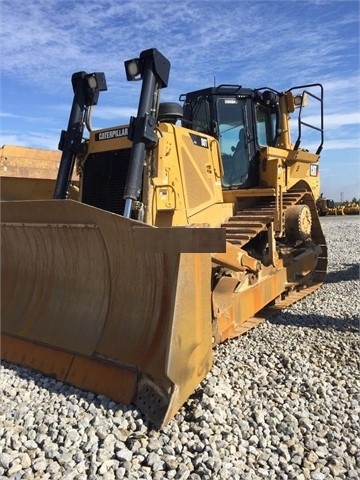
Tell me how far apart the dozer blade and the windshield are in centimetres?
294

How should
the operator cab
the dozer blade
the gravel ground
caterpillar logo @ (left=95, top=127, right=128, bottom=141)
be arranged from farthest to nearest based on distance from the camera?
the operator cab
caterpillar logo @ (left=95, top=127, right=128, bottom=141)
the dozer blade
the gravel ground

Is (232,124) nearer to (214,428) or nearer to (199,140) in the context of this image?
(199,140)

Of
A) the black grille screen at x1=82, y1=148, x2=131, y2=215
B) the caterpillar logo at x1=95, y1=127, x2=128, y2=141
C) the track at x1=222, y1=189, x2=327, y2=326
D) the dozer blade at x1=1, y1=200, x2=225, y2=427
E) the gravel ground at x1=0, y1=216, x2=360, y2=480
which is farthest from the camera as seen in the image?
the track at x1=222, y1=189, x2=327, y2=326

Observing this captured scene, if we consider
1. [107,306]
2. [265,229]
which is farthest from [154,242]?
[265,229]

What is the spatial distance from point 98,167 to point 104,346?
2.27m

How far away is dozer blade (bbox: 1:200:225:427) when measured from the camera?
10.9ft

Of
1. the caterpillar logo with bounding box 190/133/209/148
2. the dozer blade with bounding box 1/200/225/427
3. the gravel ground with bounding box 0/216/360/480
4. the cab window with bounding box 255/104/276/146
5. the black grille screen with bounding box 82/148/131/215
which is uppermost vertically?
the cab window with bounding box 255/104/276/146

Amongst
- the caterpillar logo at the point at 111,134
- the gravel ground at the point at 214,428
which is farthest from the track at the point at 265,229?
the caterpillar logo at the point at 111,134

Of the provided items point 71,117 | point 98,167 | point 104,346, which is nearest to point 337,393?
point 104,346

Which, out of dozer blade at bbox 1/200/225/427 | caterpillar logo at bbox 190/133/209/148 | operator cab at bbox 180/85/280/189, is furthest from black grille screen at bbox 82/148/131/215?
operator cab at bbox 180/85/280/189

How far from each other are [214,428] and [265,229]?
3.32 metres

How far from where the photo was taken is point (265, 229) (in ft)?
19.6

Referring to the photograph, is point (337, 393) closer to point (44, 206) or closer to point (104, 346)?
point (104, 346)

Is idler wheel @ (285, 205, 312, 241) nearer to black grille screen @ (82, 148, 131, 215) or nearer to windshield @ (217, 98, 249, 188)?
windshield @ (217, 98, 249, 188)
